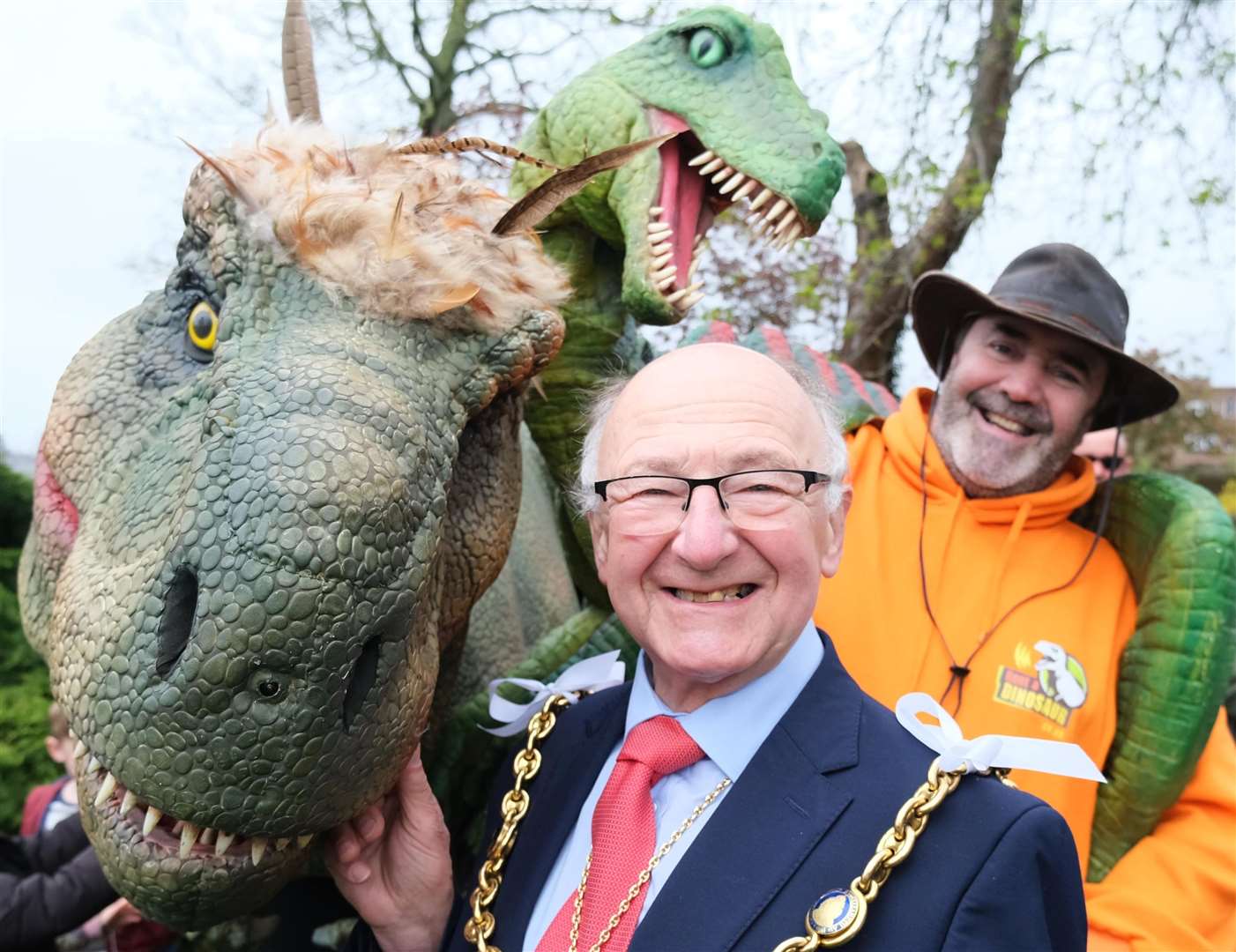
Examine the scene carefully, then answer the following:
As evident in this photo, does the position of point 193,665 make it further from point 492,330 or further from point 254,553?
point 492,330

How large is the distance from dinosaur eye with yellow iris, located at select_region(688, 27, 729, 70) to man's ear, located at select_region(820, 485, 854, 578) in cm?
96

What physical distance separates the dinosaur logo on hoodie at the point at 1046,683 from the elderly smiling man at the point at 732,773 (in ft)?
3.23

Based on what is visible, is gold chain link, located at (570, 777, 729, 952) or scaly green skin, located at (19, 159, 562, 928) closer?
scaly green skin, located at (19, 159, 562, 928)

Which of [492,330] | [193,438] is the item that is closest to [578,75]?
[492,330]

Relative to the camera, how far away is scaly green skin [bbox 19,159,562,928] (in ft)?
4.17

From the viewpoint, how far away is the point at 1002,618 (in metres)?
2.57

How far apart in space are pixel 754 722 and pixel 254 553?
2.53 feet

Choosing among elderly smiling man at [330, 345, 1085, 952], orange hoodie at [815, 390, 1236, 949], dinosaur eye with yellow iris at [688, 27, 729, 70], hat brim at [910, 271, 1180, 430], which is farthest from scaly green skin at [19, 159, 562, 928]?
hat brim at [910, 271, 1180, 430]

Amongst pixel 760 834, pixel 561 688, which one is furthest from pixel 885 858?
pixel 561 688

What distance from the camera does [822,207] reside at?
6.52 feet

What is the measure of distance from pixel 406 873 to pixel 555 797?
29cm

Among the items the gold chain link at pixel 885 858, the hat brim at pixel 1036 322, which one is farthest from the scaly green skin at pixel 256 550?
the hat brim at pixel 1036 322

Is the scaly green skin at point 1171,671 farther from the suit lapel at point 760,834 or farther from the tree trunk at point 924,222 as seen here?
the tree trunk at point 924,222

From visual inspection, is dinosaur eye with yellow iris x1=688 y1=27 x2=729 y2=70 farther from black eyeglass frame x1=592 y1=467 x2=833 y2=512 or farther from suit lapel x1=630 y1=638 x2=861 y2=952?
suit lapel x1=630 y1=638 x2=861 y2=952
